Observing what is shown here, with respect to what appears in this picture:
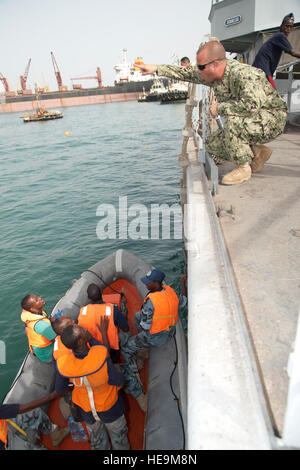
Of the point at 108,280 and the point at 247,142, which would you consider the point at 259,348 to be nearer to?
the point at 247,142

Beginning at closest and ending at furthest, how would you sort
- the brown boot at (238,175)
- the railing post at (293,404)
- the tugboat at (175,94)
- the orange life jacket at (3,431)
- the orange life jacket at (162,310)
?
the railing post at (293,404) < the orange life jacket at (3,431) < the orange life jacket at (162,310) < the brown boot at (238,175) < the tugboat at (175,94)

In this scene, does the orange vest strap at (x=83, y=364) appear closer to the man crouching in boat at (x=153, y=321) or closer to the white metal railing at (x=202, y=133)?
the man crouching in boat at (x=153, y=321)

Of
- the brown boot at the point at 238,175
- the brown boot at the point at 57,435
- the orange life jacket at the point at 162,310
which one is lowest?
the brown boot at the point at 57,435

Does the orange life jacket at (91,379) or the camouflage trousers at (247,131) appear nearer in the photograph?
the orange life jacket at (91,379)

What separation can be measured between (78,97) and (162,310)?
9105cm

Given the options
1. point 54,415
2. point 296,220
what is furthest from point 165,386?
point 296,220

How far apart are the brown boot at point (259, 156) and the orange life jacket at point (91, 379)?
Answer: 3353 millimetres

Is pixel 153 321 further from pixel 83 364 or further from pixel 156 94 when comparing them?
pixel 156 94

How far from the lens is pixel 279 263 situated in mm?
2365

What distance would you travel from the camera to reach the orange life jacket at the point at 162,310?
331 cm

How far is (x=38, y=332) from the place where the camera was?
11.8 feet

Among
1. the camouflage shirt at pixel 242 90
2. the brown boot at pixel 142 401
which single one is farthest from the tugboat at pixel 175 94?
the brown boot at pixel 142 401

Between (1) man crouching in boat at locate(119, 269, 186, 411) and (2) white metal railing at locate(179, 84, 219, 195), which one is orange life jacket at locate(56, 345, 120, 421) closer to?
(1) man crouching in boat at locate(119, 269, 186, 411)

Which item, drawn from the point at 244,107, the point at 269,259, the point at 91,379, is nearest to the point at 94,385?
the point at 91,379
